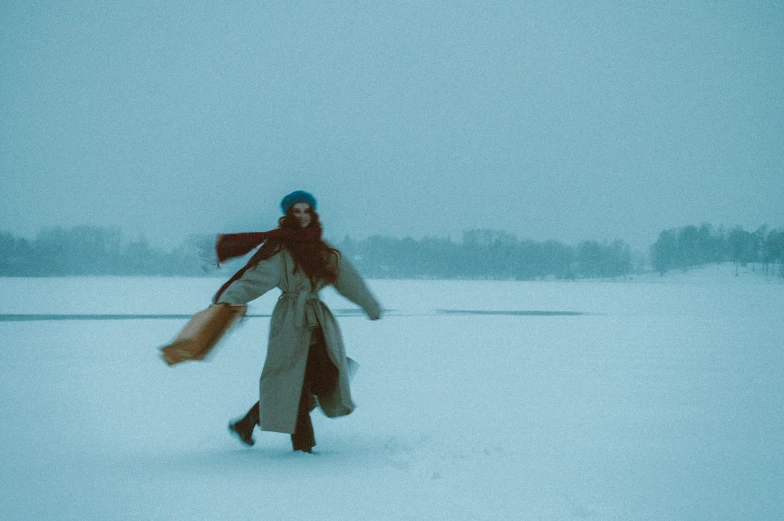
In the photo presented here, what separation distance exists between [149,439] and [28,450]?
2.19 feet

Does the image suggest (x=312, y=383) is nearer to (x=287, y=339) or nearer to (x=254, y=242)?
(x=287, y=339)

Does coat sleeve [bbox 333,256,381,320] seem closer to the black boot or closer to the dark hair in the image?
the dark hair

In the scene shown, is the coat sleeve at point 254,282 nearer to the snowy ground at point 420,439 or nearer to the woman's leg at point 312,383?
the woman's leg at point 312,383

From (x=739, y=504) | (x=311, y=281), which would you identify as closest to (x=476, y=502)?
(x=739, y=504)

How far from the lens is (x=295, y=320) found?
14.6 ft

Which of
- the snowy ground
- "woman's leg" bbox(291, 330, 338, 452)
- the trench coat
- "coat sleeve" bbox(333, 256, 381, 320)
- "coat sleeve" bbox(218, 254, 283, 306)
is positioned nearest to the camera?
the snowy ground

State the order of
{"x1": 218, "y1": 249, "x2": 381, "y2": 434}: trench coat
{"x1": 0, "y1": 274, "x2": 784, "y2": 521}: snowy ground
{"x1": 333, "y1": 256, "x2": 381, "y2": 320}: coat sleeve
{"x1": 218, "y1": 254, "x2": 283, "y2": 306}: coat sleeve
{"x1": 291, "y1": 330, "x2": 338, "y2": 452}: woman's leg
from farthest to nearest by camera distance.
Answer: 1. {"x1": 333, "y1": 256, "x2": 381, "y2": 320}: coat sleeve
2. {"x1": 291, "y1": 330, "x2": 338, "y2": 452}: woman's leg
3. {"x1": 218, "y1": 249, "x2": 381, "y2": 434}: trench coat
4. {"x1": 218, "y1": 254, "x2": 283, "y2": 306}: coat sleeve
5. {"x1": 0, "y1": 274, "x2": 784, "y2": 521}: snowy ground

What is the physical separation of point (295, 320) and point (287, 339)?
0.37 feet

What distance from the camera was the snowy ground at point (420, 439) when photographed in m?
3.47

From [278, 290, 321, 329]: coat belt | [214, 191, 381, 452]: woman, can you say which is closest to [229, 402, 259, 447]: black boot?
[214, 191, 381, 452]: woman

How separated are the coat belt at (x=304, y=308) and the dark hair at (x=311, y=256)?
0.25ft

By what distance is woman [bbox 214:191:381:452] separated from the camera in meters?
4.41

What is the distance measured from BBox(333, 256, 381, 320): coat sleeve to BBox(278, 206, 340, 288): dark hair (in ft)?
0.29

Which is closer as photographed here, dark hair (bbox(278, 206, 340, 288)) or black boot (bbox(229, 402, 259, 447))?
dark hair (bbox(278, 206, 340, 288))
